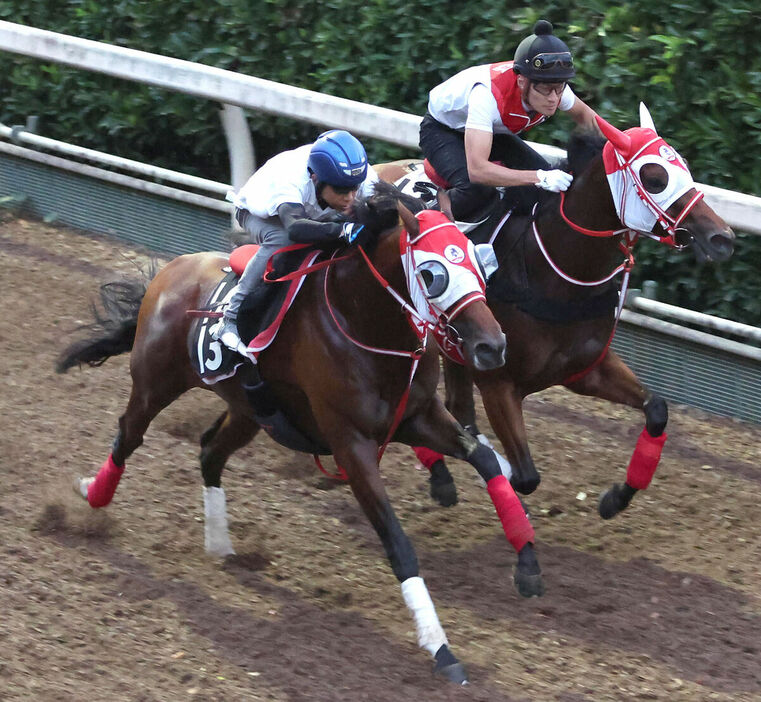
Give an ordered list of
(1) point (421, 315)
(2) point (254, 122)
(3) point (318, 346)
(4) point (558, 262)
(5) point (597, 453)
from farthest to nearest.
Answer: (2) point (254, 122) → (5) point (597, 453) → (4) point (558, 262) → (3) point (318, 346) → (1) point (421, 315)

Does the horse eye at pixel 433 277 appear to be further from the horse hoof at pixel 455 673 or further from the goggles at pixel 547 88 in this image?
the goggles at pixel 547 88

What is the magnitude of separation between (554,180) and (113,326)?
7.34ft

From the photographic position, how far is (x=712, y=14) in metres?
6.51

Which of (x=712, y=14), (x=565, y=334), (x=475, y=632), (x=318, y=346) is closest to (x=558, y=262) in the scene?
(x=565, y=334)

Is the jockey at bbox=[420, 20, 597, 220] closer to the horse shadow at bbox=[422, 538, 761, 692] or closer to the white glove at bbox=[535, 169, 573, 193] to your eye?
the white glove at bbox=[535, 169, 573, 193]

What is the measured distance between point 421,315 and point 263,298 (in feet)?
3.01

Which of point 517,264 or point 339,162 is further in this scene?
point 517,264

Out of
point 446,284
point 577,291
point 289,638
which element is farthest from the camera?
point 577,291

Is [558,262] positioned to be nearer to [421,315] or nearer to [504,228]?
[504,228]

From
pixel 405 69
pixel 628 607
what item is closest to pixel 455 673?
pixel 628 607

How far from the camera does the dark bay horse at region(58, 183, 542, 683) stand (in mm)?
4148

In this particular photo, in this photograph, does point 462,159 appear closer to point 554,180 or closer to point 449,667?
point 554,180

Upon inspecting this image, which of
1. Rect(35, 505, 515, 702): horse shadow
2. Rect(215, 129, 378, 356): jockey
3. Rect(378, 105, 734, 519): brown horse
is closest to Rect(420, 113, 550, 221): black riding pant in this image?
Rect(378, 105, 734, 519): brown horse

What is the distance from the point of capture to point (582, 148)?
541 cm
